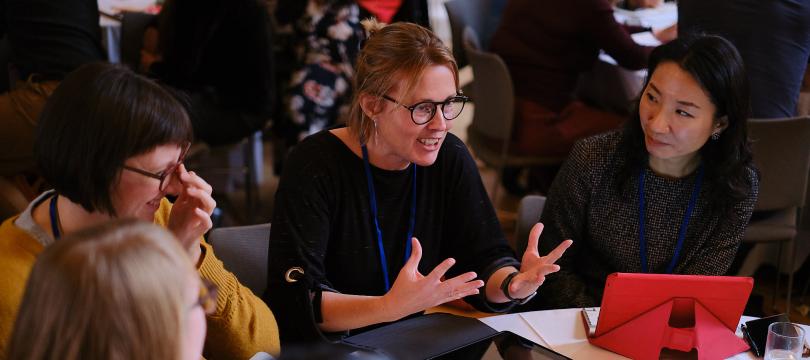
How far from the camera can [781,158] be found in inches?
112

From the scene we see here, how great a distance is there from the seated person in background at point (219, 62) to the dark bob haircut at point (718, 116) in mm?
1924

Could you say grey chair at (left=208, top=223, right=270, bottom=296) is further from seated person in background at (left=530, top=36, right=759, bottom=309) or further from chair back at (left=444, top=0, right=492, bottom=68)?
chair back at (left=444, top=0, right=492, bottom=68)

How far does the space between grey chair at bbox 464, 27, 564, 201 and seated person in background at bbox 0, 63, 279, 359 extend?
2061mm

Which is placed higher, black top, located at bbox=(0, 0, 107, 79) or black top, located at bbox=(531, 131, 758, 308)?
black top, located at bbox=(531, 131, 758, 308)

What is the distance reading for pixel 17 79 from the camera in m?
3.34

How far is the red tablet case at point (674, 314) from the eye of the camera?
1.59 metres

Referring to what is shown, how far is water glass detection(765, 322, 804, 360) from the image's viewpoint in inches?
Result: 62.2

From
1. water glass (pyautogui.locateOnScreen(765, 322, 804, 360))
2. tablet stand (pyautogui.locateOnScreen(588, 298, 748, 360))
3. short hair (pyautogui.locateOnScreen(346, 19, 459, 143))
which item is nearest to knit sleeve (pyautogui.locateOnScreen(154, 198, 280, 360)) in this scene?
short hair (pyautogui.locateOnScreen(346, 19, 459, 143))

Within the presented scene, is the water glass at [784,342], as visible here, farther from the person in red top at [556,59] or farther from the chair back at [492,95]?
the person in red top at [556,59]

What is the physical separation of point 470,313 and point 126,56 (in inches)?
101

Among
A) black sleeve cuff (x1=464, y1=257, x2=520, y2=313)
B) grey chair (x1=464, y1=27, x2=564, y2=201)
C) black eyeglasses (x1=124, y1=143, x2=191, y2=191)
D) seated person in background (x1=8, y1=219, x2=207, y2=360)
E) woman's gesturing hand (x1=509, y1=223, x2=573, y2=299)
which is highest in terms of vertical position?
seated person in background (x1=8, y1=219, x2=207, y2=360)

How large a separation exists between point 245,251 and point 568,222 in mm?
838

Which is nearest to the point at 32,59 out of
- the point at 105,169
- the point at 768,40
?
the point at 105,169

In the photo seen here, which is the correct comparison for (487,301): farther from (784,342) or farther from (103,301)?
(103,301)
